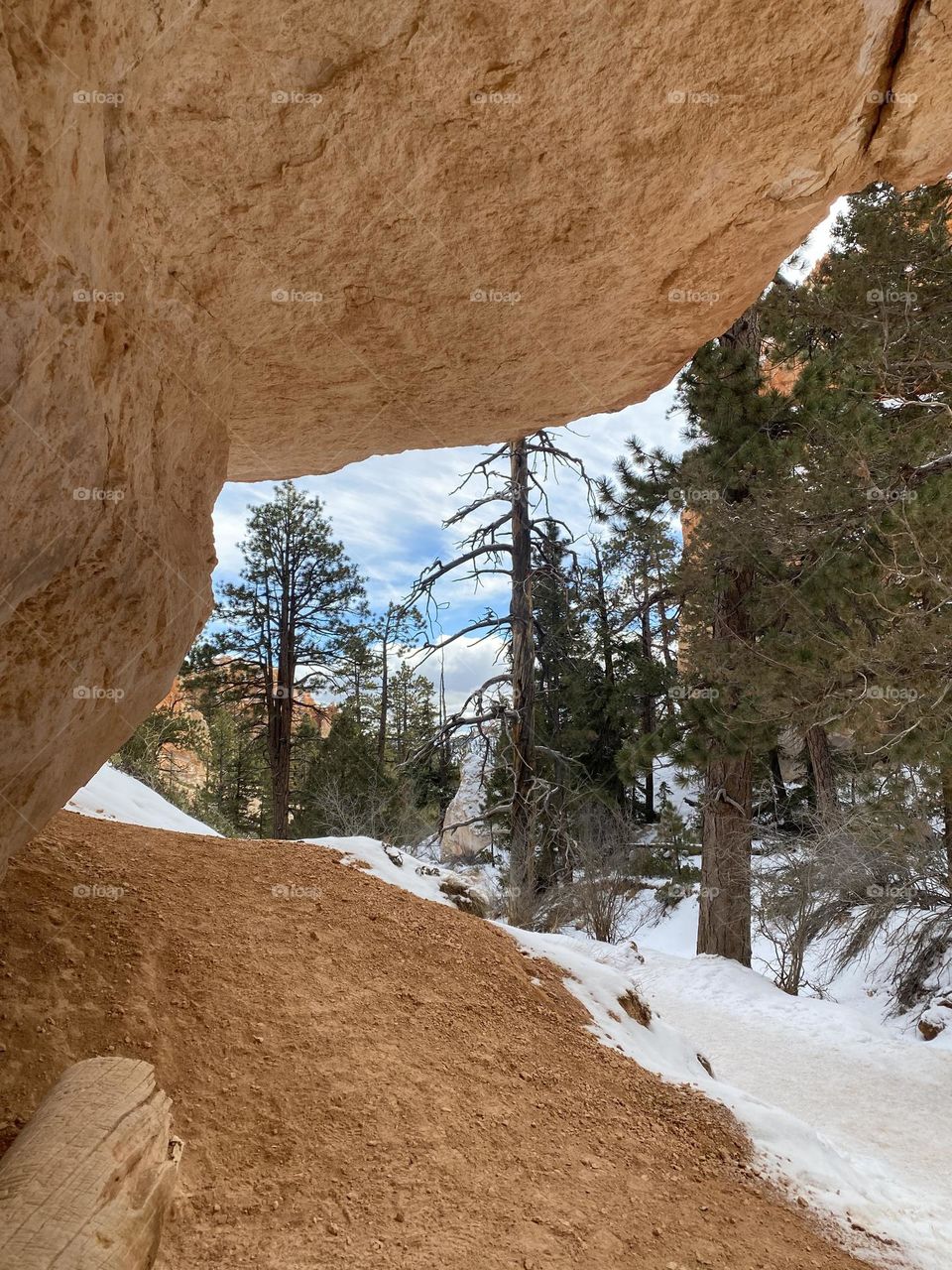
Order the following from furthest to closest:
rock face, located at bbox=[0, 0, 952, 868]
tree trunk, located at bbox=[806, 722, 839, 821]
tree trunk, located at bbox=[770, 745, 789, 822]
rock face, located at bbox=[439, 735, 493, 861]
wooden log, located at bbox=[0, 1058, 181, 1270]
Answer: rock face, located at bbox=[439, 735, 493, 861] → tree trunk, located at bbox=[770, 745, 789, 822] → tree trunk, located at bbox=[806, 722, 839, 821] → rock face, located at bbox=[0, 0, 952, 868] → wooden log, located at bbox=[0, 1058, 181, 1270]

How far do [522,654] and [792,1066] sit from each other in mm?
6810

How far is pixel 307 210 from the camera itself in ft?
9.99

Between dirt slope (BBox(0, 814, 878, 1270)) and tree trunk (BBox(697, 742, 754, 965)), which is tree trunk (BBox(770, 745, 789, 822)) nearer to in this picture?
tree trunk (BBox(697, 742, 754, 965))

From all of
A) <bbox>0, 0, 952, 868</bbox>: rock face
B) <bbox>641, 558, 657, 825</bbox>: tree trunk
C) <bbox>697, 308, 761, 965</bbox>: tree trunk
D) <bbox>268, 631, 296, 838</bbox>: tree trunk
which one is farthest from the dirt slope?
<bbox>268, 631, 296, 838</bbox>: tree trunk

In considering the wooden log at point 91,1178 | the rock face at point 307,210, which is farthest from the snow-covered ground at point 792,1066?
the rock face at point 307,210

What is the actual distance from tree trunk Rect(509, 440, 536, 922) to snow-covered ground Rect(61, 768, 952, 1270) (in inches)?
110

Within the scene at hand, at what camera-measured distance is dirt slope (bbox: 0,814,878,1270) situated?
252 cm

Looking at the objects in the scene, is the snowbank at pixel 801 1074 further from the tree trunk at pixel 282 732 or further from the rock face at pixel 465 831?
the rock face at pixel 465 831

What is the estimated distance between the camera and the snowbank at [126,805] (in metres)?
6.34

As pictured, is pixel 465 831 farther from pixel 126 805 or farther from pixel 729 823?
pixel 126 805

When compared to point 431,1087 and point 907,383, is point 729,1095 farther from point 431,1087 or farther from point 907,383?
point 907,383

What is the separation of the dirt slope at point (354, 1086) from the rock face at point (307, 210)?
0.88 m

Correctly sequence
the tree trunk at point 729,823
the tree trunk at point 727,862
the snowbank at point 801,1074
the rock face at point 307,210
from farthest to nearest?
1. the tree trunk at point 727,862
2. the tree trunk at point 729,823
3. the snowbank at point 801,1074
4. the rock face at point 307,210

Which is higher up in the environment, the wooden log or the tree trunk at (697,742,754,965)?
the tree trunk at (697,742,754,965)
